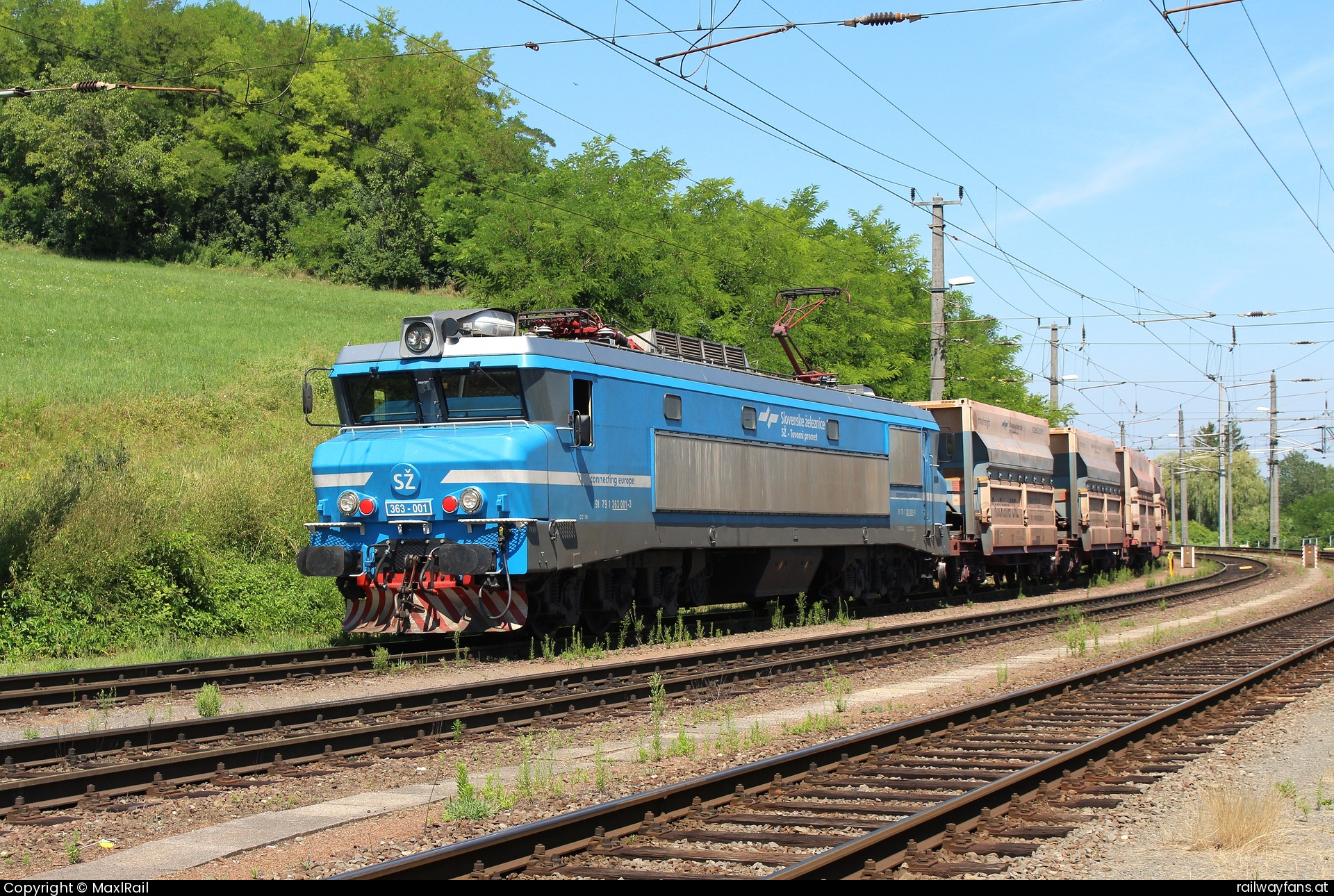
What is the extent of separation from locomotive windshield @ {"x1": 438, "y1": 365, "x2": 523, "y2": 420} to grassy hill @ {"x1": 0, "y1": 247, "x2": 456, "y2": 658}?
17.1 feet

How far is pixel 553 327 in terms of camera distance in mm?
16516

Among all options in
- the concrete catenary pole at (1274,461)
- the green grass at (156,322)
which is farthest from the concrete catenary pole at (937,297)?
the concrete catenary pole at (1274,461)

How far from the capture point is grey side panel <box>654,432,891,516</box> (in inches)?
665

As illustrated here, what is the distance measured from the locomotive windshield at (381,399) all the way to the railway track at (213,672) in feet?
9.54

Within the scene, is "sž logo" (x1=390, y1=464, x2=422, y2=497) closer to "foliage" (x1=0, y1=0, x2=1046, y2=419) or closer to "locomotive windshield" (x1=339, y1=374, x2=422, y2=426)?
"locomotive windshield" (x1=339, y1=374, x2=422, y2=426)

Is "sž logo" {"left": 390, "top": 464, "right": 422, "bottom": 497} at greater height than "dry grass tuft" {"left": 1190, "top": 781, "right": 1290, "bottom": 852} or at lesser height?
greater

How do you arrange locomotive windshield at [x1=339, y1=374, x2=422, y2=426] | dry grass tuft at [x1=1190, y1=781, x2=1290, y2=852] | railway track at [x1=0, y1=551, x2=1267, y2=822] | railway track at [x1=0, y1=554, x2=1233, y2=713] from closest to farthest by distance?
dry grass tuft at [x1=1190, y1=781, x2=1290, y2=852] < railway track at [x1=0, y1=551, x2=1267, y2=822] < railway track at [x1=0, y1=554, x2=1233, y2=713] < locomotive windshield at [x1=339, y1=374, x2=422, y2=426]

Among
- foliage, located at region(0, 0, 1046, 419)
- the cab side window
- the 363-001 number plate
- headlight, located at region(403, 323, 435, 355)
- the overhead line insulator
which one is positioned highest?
foliage, located at region(0, 0, 1046, 419)

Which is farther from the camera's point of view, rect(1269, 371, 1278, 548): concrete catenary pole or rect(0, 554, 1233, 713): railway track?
rect(1269, 371, 1278, 548): concrete catenary pole

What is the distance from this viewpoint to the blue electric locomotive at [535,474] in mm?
14375

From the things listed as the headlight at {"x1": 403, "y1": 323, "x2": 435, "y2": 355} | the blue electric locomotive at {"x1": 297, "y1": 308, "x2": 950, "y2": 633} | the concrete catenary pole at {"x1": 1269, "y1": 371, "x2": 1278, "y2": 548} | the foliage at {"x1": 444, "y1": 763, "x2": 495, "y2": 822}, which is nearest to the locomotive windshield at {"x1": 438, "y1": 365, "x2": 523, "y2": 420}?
the blue electric locomotive at {"x1": 297, "y1": 308, "x2": 950, "y2": 633}

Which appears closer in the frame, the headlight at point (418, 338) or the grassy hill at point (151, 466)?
the headlight at point (418, 338)

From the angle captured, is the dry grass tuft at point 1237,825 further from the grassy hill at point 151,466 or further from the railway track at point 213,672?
the grassy hill at point 151,466

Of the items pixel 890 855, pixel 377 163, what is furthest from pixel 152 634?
pixel 377 163
